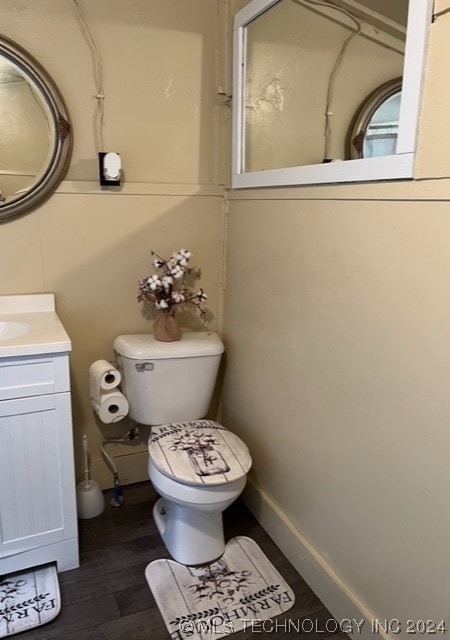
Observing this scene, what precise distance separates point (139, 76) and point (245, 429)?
1.54m

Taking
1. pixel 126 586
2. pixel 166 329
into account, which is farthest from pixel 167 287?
pixel 126 586

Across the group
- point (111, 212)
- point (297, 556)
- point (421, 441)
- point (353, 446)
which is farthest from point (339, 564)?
point (111, 212)

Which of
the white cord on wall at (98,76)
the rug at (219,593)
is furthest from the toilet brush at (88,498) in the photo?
the white cord on wall at (98,76)

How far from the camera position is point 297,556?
5.67ft

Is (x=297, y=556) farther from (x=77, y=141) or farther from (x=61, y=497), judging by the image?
(x=77, y=141)

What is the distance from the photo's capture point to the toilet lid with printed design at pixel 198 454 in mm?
1581

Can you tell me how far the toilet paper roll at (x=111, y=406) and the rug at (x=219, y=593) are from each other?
→ 1.87 ft

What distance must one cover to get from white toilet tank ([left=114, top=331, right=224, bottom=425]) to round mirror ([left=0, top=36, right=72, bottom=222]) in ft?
2.20

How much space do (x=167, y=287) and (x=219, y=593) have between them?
115 centimetres

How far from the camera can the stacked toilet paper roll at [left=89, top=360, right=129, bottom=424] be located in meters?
1.88

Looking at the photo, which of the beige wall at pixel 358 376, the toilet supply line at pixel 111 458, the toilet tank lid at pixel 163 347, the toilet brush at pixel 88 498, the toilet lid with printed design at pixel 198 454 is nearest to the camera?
the beige wall at pixel 358 376

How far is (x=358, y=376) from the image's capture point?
138cm

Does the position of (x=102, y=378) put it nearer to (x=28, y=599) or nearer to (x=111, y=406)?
(x=111, y=406)

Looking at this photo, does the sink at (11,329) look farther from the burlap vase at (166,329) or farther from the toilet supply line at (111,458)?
the toilet supply line at (111,458)
